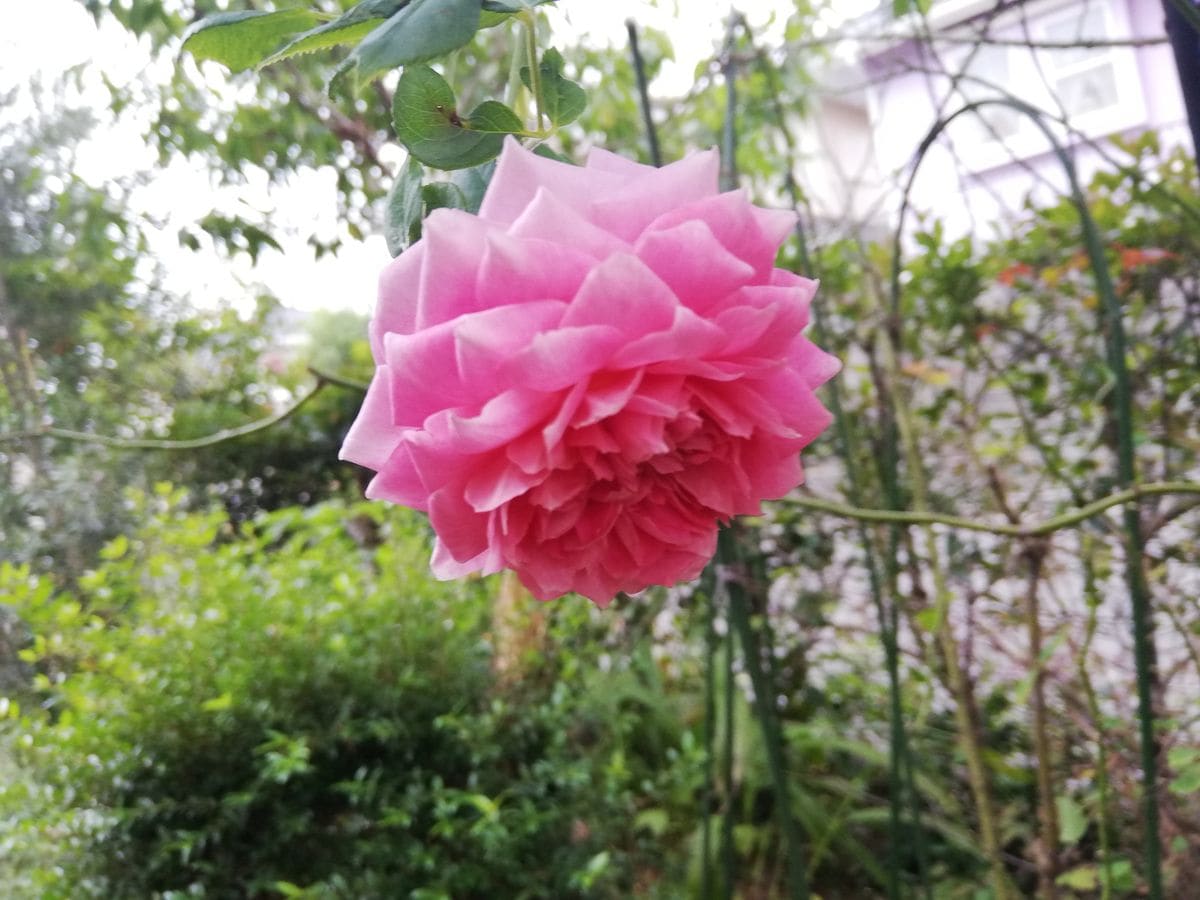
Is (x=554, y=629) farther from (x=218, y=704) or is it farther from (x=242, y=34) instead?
(x=242, y=34)

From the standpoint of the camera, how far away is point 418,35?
0.23m

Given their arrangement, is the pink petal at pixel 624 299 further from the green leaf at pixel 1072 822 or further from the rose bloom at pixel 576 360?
the green leaf at pixel 1072 822

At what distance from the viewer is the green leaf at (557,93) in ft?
0.96

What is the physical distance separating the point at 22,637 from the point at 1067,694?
174 centimetres

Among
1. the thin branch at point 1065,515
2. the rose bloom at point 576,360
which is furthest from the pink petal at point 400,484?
the thin branch at point 1065,515

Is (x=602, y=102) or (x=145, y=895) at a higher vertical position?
(x=602, y=102)

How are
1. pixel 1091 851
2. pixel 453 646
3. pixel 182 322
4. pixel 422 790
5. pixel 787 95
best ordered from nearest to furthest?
pixel 422 790 → pixel 453 646 → pixel 1091 851 → pixel 787 95 → pixel 182 322

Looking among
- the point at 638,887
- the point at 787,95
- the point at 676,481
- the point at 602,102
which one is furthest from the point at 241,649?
the point at 787,95

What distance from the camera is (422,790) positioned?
111 centimetres

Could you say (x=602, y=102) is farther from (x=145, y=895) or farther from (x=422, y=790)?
(x=145, y=895)

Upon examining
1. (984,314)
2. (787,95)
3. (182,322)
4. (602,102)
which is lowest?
(984,314)

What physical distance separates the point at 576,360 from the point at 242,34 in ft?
0.61

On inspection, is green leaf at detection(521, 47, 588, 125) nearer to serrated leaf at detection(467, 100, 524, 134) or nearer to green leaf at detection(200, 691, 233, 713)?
serrated leaf at detection(467, 100, 524, 134)

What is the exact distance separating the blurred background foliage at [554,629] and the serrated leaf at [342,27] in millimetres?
595
